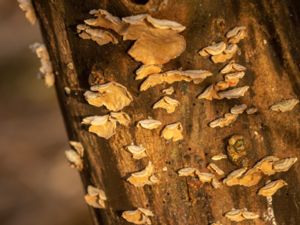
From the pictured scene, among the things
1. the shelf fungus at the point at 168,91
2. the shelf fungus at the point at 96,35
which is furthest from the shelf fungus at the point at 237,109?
the shelf fungus at the point at 96,35

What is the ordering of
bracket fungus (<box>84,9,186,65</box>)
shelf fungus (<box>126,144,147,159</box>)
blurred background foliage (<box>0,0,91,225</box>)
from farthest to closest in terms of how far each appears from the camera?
1. blurred background foliage (<box>0,0,91,225</box>)
2. shelf fungus (<box>126,144,147,159</box>)
3. bracket fungus (<box>84,9,186,65</box>)

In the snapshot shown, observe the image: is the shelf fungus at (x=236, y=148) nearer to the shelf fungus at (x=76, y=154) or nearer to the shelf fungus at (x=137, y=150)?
the shelf fungus at (x=137, y=150)

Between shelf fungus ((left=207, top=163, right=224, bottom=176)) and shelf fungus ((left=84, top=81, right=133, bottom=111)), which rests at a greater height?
shelf fungus ((left=84, top=81, right=133, bottom=111))

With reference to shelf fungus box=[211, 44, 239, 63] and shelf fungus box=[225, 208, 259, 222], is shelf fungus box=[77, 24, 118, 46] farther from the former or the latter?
shelf fungus box=[225, 208, 259, 222]

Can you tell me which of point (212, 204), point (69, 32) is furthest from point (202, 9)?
point (212, 204)

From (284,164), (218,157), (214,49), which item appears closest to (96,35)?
(214,49)

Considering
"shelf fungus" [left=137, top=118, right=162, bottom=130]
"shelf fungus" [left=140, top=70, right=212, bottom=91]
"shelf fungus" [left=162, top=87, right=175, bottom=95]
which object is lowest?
"shelf fungus" [left=137, top=118, right=162, bottom=130]

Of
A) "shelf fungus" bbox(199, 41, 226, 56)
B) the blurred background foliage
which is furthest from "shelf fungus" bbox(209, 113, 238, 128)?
the blurred background foliage

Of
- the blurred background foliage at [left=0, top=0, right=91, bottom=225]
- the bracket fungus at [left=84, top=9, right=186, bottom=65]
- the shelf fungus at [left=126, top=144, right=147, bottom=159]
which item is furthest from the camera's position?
the blurred background foliage at [left=0, top=0, right=91, bottom=225]
